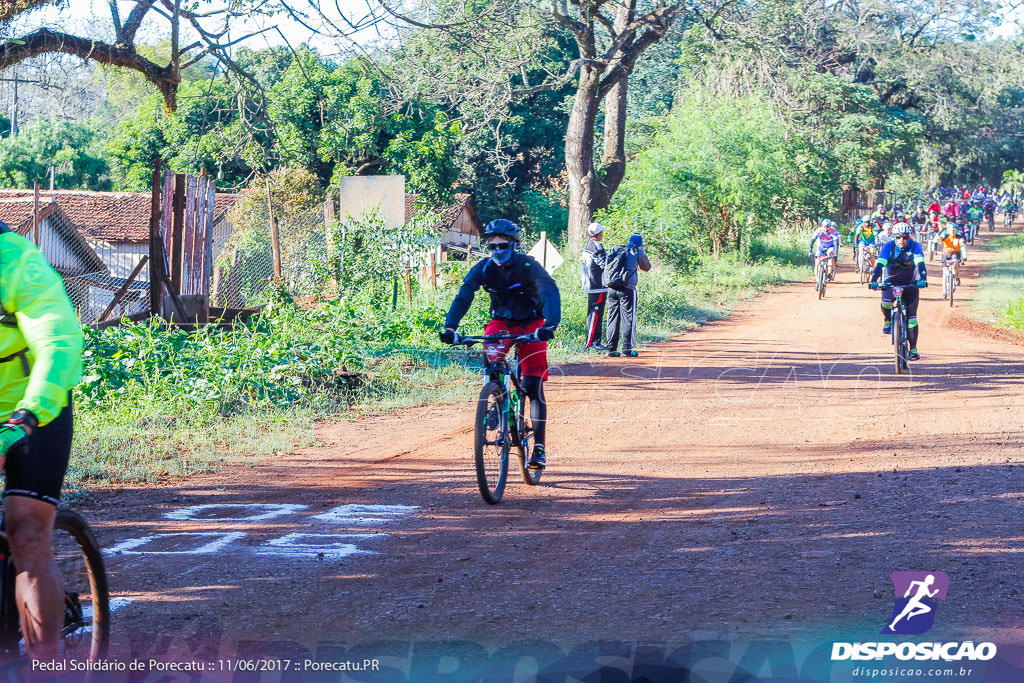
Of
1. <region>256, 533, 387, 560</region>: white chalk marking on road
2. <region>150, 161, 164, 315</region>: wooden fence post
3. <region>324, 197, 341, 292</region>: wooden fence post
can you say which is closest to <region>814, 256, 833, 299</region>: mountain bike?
<region>324, 197, 341, 292</region>: wooden fence post

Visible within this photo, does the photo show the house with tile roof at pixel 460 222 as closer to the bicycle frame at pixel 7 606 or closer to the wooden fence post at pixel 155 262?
the wooden fence post at pixel 155 262

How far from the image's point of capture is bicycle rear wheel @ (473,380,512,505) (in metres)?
7.07

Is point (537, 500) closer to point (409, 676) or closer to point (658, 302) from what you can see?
point (409, 676)

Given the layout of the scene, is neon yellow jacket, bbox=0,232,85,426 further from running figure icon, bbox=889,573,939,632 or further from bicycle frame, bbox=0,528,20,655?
running figure icon, bbox=889,573,939,632

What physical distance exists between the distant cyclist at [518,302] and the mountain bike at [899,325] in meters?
7.62

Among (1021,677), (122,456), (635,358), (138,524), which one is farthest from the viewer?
(635,358)

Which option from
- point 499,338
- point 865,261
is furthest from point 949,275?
point 499,338

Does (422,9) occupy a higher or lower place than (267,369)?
higher

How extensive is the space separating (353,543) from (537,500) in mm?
1683

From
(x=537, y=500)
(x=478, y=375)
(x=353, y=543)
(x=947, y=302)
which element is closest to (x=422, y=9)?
(x=478, y=375)

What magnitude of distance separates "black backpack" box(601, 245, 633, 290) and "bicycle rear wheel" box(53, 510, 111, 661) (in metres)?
11.8

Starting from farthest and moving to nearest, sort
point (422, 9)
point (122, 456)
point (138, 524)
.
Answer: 1. point (422, 9)
2. point (122, 456)
3. point (138, 524)

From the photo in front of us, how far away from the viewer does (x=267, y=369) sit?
1150 cm

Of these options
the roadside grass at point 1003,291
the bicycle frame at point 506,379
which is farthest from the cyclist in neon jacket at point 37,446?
the roadside grass at point 1003,291
